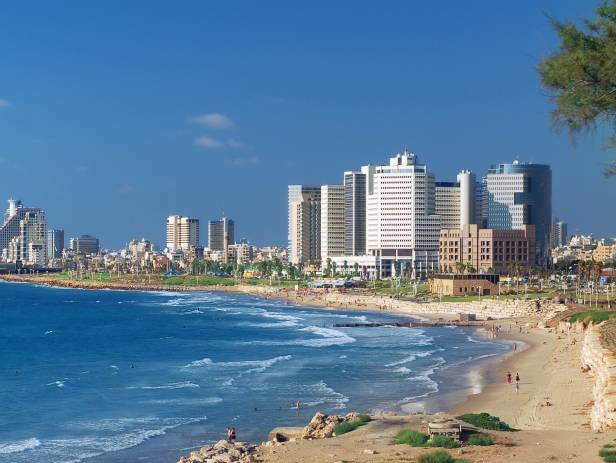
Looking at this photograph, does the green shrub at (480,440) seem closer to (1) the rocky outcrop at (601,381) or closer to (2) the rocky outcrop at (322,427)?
(1) the rocky outcrop at (601,381)

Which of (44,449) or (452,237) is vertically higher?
(452,237)

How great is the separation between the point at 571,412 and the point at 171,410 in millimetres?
18738

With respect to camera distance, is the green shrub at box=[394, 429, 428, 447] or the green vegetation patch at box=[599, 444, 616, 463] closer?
the green vegetation patch at box=[599, 444, 616, 463]

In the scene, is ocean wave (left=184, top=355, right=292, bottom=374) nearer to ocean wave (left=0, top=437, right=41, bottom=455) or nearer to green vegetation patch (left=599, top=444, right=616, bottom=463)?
ocean wave (left=0, top=437, right=41, bottom=455)

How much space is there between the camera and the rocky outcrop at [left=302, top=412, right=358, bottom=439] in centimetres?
3441

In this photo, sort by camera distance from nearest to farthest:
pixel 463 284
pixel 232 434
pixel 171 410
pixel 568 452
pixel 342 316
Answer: pixel 568 452, pixel 232 434, pixel 171 410, pixel 342 316, pixel 463 284

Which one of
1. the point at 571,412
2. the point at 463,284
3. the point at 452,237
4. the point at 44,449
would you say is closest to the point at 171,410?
the point at 44,449

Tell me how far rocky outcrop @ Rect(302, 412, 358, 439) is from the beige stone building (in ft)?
500

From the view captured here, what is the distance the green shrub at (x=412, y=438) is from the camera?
95.1 ft

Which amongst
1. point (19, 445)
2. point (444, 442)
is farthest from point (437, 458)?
point (19, 445)

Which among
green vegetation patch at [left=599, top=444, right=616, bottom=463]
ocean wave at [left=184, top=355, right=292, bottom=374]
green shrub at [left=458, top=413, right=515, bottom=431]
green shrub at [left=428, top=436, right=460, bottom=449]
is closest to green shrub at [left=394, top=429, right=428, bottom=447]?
green shrub at [left=428, top=436, right=460, bottom=449]

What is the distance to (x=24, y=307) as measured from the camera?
160 meters

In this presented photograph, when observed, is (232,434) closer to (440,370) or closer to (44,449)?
(44,449)

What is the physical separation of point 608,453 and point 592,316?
55.8m
